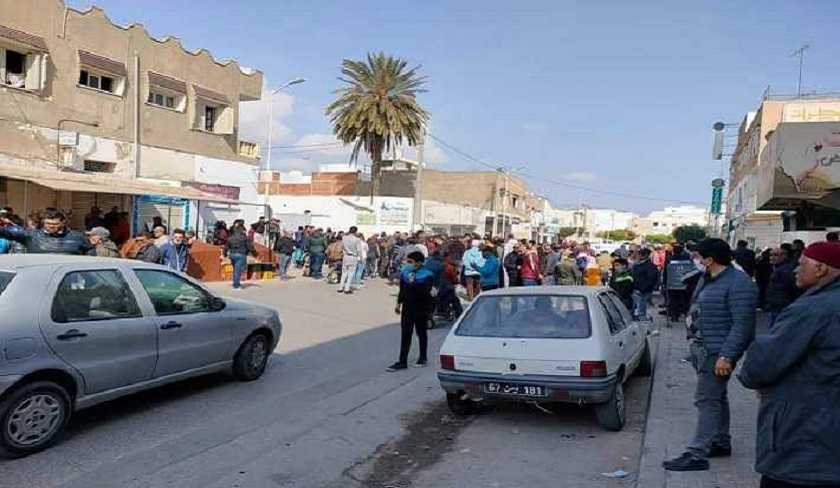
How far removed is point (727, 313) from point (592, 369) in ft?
4.54

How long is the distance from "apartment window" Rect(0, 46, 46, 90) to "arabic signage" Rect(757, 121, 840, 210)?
1903cm

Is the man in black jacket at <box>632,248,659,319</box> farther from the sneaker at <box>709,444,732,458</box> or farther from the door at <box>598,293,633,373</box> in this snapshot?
the sneaker at <box>709,444,732,458</box>

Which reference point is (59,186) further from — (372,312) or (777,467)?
(777,467)

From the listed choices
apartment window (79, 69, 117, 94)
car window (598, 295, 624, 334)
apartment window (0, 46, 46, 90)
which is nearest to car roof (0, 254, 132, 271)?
car window (598, 295, 624, 334)

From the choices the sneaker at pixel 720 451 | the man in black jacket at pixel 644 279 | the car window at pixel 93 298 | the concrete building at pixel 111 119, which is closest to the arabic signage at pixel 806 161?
the man in black jacket at pixel 644 279

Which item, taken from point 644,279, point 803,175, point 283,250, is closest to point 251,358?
point 644,279

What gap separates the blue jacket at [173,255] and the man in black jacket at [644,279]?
9.33 meters

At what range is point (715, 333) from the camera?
498cm

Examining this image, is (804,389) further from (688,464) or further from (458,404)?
(458,404)

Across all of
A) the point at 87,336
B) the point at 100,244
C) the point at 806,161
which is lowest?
the point at 87,336

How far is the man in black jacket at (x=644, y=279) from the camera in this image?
13.6 meters

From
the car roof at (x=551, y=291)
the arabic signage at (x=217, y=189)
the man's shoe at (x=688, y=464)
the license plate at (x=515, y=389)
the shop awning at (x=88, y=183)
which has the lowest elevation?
the man's shoe at (x=688, y=464)

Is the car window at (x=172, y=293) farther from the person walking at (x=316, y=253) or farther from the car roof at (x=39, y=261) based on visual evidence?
the person walking at (x=316, y=253)

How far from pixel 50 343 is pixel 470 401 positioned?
154 inches
